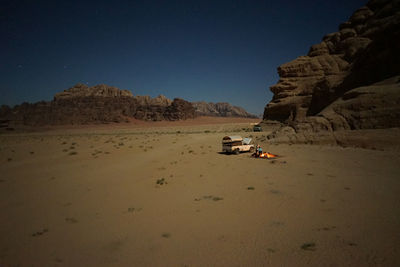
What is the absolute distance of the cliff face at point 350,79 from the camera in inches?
505

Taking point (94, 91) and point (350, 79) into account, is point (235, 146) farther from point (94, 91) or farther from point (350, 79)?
point (94, 91)

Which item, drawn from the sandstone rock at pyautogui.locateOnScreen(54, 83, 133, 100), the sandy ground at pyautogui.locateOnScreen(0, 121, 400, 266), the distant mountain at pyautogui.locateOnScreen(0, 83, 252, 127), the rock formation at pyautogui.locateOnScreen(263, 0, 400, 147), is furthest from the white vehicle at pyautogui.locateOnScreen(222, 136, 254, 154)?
the sandstone rock at pyautogui.locateOnScreen(54, 83, 133, 100)

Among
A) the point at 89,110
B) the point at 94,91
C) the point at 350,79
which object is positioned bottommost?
the point at 350,79

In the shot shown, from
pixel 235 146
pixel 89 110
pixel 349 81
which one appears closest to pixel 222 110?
pixel 89 110

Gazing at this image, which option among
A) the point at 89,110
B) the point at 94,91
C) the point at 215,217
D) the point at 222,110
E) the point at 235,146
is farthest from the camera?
the point at 222,110

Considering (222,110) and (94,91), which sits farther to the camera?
(222,110)

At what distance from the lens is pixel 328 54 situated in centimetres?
3597

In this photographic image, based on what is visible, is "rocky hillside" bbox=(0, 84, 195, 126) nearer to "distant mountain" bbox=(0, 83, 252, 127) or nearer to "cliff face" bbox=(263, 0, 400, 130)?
"distant mountain" bbox=(0, 83, 252, 127)

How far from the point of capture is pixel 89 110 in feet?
287

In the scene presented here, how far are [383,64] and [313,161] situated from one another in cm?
1504

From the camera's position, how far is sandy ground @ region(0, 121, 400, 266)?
3.43m

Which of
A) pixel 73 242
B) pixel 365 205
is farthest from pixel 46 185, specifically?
pixel 365 205

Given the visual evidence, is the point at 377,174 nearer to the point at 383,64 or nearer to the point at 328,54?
the point at 383,64

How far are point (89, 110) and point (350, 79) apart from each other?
9188 centimetres
